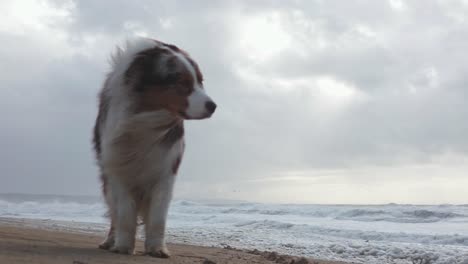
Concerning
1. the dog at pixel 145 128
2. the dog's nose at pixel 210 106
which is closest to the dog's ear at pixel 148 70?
the dog at pixel 145 128

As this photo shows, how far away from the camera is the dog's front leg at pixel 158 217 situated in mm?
4899

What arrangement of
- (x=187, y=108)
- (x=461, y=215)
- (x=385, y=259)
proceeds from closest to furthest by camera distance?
1. (x=187, y=108)
2. (x=385, y=259)
3. (x=461, y=215)

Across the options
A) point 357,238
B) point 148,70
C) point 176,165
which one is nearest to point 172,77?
point 148,70

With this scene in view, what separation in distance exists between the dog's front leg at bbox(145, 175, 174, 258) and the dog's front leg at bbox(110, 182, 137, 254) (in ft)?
0.46

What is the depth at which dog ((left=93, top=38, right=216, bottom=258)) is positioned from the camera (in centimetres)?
453

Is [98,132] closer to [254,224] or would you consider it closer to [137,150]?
[137,150]

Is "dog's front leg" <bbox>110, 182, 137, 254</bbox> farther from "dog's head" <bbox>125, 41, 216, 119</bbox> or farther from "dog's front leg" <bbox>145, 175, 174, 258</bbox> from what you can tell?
"dog's head" <bbox>125, 41, 216, 119</bbox>

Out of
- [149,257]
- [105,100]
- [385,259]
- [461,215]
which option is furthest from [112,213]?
[461,215]

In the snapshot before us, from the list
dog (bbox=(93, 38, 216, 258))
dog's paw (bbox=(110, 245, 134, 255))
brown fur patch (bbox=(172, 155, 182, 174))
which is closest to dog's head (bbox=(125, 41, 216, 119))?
dog (bbox=(93, 38, 216, 258))

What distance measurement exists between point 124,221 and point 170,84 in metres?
1.26

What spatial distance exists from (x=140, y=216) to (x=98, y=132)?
2.78 feet

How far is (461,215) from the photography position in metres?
20.7

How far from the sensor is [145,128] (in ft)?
15.4

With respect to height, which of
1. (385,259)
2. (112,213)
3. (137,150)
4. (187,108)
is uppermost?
(187,108)
